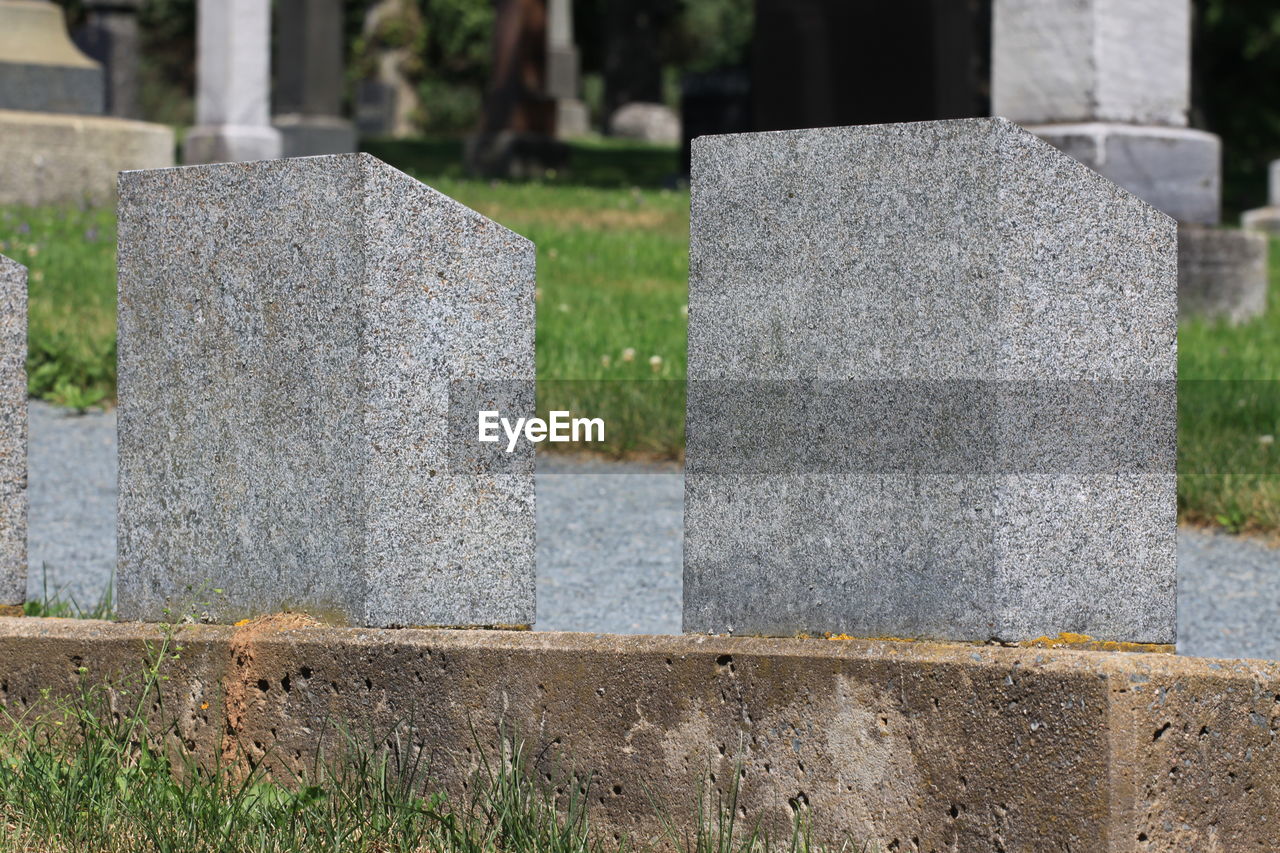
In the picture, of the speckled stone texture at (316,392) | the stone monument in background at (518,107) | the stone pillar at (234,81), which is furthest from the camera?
the stone monument in background at (518,107)

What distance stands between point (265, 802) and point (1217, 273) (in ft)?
22.4

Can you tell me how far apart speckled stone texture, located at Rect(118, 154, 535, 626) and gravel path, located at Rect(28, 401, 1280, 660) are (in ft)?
3.79

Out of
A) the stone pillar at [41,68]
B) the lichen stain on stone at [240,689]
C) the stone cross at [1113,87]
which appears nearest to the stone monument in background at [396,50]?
the stone pillar at [41,68]

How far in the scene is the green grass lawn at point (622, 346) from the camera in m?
5.10

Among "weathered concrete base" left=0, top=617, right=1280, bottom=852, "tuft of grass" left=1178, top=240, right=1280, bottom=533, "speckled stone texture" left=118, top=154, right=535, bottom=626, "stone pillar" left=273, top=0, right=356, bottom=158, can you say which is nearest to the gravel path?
"tuft of grass" left=1178, top=240, right=1280, bottom=533

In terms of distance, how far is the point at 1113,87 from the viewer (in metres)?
7.69

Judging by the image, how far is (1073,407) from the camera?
2295mm

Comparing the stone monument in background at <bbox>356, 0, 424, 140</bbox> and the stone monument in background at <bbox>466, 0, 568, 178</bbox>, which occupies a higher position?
the stone monument in background at <bbox>356, 0, 424, 140</bbox>

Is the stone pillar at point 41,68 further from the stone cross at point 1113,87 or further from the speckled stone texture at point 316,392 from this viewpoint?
the speckled stone texture at point 316,392

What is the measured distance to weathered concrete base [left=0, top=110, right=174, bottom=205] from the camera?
10.4 m

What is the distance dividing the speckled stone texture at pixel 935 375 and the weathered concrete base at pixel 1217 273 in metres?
5.95

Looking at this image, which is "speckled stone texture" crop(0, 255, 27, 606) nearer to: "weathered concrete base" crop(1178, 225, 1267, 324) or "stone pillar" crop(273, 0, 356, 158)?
"weathered concrete base" crop(1178, 225, 1267, 324)

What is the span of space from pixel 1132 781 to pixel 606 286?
6483mm

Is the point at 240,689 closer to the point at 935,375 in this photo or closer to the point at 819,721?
the point at 819,721
